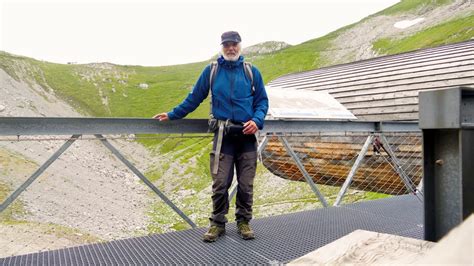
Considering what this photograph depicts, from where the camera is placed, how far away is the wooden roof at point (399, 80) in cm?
696

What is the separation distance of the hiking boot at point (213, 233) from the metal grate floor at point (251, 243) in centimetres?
5

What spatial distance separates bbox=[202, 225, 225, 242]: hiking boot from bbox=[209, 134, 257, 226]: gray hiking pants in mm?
39

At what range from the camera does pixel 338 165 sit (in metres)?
7.53

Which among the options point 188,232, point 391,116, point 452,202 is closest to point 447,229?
point 452,202

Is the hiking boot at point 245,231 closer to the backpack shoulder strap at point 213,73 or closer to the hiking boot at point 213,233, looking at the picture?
the hiking boot at point 213,233

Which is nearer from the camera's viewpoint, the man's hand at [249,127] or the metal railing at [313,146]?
the metal railing at [313,146]

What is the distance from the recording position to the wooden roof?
696 cm

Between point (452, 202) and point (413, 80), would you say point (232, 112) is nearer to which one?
point (452, 202)

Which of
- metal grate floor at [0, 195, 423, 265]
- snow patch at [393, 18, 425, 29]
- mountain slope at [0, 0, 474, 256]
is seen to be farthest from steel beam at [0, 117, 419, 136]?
snow patch at [393, 18, 425, 29]

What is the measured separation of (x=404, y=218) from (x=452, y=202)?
2.33 metres

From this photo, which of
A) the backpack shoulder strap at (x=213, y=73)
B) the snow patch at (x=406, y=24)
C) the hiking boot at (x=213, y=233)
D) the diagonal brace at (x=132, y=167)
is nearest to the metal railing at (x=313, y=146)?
the diagonal brace at (x=132, y=167)

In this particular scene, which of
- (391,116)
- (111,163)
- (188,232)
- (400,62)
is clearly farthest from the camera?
(111,163)

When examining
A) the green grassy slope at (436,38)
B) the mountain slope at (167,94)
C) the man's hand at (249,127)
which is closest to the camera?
the man's hand at (249,127)

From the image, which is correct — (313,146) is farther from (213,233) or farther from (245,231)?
(213,233)
